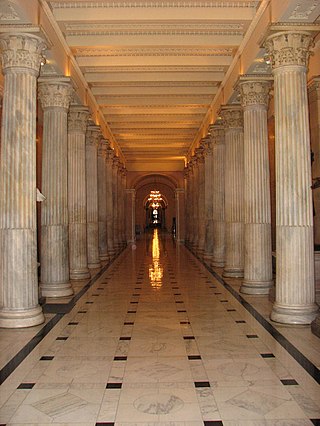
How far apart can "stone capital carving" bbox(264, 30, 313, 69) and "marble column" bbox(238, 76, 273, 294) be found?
8.23 feet

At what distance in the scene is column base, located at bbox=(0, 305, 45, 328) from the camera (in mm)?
7160

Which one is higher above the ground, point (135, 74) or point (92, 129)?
point (135, 74)

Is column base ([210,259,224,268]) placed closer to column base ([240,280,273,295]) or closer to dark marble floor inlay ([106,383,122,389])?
column base ([240,280,273,295])

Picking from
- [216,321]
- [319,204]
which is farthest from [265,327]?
[319,204]

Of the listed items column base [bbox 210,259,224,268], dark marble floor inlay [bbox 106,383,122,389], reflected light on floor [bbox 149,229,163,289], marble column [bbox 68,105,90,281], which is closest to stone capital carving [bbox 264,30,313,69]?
dark marble floor inlay [bbox 106,383,122,389]

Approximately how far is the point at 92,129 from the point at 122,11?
6.72 meters

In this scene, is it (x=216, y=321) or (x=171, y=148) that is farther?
(x=171, y=148)

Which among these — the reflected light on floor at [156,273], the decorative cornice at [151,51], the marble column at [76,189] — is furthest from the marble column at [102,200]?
the decorative cornice at [151,51]

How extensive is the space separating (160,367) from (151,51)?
8.14 m

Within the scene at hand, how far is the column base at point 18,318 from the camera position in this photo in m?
7.16

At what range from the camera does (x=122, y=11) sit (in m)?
8.87

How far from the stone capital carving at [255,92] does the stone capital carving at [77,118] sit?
15.9 ft

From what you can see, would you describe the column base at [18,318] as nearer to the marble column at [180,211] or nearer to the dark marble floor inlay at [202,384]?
the dark marble floor inlay at [202,384]

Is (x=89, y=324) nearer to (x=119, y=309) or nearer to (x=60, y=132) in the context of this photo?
(x=119, y=309)
